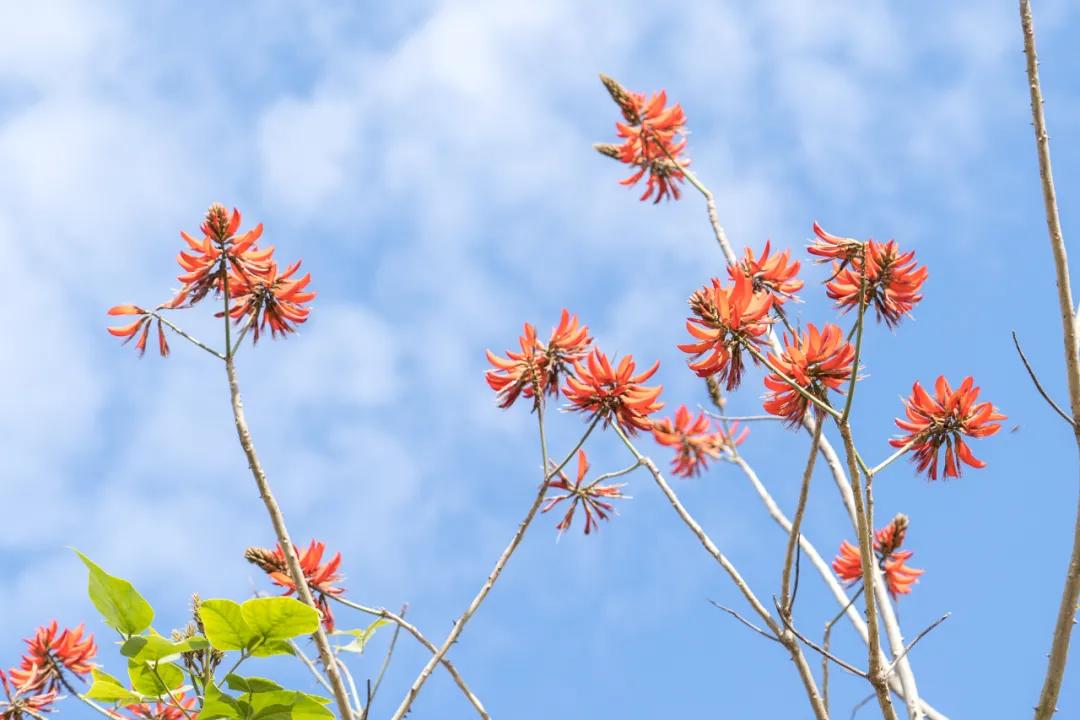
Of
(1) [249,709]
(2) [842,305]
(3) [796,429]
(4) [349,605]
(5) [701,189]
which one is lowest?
(1) [249,709]

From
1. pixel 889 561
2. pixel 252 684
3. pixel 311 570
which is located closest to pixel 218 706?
pixel 252 684

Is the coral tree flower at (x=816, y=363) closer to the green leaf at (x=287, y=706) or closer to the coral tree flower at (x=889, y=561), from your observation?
the green leaf at (x=287, y=706)

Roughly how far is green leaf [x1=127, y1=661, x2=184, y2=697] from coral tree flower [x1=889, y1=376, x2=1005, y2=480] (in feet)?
4.88

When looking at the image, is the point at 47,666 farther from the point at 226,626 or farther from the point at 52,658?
the point at 226,626

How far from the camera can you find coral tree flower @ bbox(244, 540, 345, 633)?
2.42 metres

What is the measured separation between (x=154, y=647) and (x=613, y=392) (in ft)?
3.36

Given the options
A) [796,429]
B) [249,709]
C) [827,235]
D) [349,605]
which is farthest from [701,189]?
[249,709]

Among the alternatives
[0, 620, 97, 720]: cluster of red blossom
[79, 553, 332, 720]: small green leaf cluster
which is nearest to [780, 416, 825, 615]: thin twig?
[79, 553, 332, 720]: small green leaf cluster

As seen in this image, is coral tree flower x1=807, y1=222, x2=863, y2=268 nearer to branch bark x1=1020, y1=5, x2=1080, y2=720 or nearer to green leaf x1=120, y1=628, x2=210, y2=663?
branch bark x1=1020, y1=5, x2=1080, y2=720

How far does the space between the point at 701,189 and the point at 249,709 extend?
8.50ft

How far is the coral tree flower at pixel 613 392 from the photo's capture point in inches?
91.7

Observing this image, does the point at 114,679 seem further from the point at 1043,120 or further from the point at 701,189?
the point at 701,189

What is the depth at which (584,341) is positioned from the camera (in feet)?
8.13

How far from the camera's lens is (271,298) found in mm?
2561
